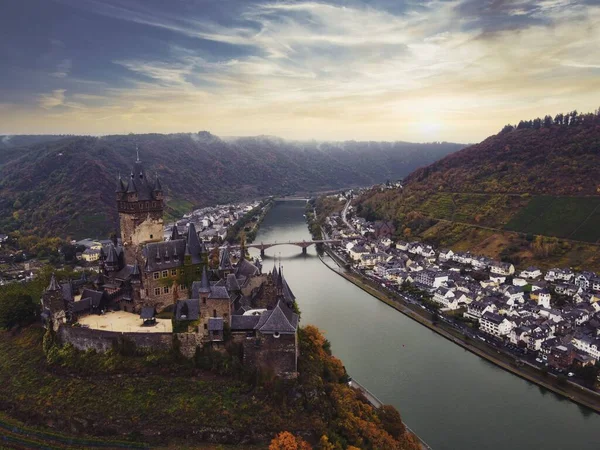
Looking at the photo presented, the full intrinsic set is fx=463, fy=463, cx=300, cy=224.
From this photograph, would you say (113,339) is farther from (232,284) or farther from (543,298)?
(543,298)

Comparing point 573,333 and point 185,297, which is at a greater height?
point 185,297

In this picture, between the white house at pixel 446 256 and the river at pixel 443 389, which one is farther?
the white house at pixel 446 256

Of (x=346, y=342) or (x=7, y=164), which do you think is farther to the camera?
(x=7, y=164)

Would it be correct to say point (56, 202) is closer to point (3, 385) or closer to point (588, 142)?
point (3, 385)

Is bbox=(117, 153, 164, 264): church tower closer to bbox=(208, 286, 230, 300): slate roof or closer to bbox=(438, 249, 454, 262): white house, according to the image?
bbox=(208, 286, 230, 300): slate roof

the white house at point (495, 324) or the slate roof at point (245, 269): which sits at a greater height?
the slate roof at point (245, 269)

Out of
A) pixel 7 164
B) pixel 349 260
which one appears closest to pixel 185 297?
pixel 349 260

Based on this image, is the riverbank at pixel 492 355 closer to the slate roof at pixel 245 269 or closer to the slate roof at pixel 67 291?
the slate roof at pixel 245 269

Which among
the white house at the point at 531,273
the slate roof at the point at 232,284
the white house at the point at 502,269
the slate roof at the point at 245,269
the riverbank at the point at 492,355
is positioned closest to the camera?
the slate roof at the point at 232,284

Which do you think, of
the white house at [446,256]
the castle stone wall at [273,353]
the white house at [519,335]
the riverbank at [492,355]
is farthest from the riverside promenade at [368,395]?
the white house at [446,256]
